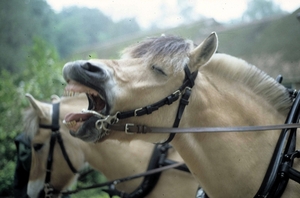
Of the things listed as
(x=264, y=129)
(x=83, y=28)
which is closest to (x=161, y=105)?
(x=264, y=129)

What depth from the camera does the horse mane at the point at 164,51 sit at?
201 cm

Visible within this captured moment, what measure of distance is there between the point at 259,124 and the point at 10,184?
6.45 m

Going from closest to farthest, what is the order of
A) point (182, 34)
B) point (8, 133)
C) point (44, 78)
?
point (182, 34), point (8, 133), point (44, 78)

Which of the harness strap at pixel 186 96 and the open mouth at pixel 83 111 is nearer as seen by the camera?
the open mouth at pixel 83 111

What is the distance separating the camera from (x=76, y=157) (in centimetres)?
359

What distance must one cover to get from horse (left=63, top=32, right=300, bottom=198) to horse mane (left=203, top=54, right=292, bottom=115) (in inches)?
1.1

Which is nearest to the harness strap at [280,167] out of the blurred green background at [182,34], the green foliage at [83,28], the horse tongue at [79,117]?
the horse tongue at [79,117]

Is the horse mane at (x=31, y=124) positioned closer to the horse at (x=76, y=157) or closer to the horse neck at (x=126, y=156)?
the horse at (x=76, y=157)

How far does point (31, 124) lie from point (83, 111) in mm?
1928

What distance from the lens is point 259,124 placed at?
2062 mm

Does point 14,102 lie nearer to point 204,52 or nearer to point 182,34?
point 182,34

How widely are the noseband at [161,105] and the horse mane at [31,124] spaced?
1.96m

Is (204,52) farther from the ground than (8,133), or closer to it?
farther from the ground

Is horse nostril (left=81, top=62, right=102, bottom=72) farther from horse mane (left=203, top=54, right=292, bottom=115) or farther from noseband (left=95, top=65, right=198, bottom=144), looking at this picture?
horse mane (left=203, top=54, right=292, bottom=115)
